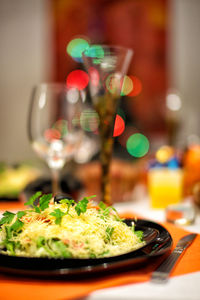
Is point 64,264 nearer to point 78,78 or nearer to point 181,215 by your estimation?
point 181,215

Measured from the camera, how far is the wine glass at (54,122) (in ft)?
3.59

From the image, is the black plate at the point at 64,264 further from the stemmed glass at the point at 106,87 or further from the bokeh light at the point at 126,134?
the bokeh light at the point at 126,134

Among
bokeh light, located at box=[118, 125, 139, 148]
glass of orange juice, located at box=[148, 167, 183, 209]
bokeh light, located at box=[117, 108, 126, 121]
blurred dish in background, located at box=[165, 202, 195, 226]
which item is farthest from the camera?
bokeh light, located at box=[117, 108, 126, 121]

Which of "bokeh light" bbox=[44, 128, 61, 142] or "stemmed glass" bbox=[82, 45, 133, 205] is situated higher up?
"stemmed glass" bbox=[82, 45, 133, 205]

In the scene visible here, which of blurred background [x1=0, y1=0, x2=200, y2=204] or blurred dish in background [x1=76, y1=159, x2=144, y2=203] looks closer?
blurred dish in background [x1=76, y1=159, x2=144, y2=203]

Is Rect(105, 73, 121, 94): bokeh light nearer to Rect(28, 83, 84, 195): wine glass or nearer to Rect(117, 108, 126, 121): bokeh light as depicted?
Rect(28, 83, 84, 195): wine glass

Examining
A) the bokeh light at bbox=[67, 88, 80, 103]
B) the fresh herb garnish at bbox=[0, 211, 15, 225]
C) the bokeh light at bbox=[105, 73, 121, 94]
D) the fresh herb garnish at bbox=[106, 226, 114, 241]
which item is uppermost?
the bokeh light at bbox=[105, 73, 121, 94]

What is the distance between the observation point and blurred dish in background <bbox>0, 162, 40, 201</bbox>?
138 centimetres

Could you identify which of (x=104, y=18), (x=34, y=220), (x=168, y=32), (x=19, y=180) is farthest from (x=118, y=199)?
(x=104, y=18)

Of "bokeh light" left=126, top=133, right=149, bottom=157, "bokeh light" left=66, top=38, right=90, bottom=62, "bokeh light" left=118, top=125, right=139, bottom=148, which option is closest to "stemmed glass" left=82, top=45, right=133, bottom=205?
"bokeh light" left=126, top=133, right=149, bottom=157

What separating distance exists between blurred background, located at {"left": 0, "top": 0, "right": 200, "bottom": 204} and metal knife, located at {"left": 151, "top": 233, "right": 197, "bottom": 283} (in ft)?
9.37

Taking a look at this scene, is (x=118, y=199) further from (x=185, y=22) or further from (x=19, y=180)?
(x=185, y=22)

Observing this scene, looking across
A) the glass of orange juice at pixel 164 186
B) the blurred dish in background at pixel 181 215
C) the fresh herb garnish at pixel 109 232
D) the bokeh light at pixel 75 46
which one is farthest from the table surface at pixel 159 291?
the bokeh light at pixel 75 46

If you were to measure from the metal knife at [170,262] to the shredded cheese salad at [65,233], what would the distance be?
0.18 feet
